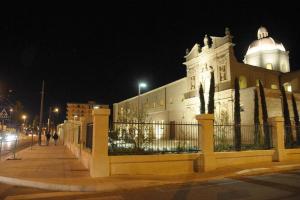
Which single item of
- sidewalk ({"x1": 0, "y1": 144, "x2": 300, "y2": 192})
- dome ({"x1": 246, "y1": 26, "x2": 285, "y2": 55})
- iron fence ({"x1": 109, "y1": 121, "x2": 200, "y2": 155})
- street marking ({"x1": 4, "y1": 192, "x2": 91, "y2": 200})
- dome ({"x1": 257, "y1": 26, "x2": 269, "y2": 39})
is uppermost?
dome ({"x1": 257, "y1": 26, "x2": 269, "y2": 39})

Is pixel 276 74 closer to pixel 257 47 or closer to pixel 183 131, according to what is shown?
pixel 257 47

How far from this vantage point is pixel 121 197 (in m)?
8.52

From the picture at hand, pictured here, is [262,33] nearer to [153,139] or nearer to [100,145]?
[153,139]

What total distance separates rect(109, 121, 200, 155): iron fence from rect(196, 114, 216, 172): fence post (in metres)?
0.33

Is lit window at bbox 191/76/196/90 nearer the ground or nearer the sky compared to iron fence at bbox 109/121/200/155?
nearer the sky

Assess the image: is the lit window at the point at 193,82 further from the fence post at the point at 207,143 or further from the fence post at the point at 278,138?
the fence post at the point at 207,143

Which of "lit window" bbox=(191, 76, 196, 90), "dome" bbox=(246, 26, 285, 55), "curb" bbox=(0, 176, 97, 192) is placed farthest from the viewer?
"dome" bbox=(246, 26, 285, 55)

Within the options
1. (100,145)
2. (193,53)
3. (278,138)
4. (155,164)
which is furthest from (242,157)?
(193,53)

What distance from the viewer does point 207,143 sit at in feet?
44.9

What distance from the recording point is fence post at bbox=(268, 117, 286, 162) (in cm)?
1711

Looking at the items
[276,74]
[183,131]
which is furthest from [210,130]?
[276,74]

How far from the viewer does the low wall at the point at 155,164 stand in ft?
38.2

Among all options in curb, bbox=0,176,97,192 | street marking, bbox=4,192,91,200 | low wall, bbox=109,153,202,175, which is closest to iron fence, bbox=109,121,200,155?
low wall, bbox=109,153,202,175

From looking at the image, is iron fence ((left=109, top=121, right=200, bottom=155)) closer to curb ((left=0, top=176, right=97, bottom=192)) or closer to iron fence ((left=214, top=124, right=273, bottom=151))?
iron fence ((left=214, top=124, right=273, bottom=151))
